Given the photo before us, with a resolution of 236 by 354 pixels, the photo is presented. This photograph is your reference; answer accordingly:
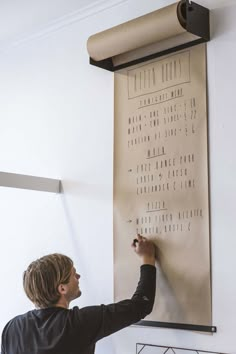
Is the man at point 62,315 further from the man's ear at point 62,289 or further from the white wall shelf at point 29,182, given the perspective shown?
the white wall shelf at point 29,182

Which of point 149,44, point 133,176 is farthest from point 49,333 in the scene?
point 149,44

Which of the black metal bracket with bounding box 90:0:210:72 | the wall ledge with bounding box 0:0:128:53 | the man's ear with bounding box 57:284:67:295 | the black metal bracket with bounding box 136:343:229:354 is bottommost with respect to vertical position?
the black metal bracket with bounding box 136:343:229:354

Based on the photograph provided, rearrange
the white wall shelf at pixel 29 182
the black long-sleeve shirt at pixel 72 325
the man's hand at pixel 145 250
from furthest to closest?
the white wall shelf at pixel 29 182 → the man's hand at pixel 145 250 → the black long-sleeve shirt at pixel 72 325

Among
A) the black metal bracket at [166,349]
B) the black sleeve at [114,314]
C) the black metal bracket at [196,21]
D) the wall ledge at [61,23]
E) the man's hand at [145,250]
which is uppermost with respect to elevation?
the wall ledge at [61,23]

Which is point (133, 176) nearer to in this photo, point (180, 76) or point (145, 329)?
point (180, 76)

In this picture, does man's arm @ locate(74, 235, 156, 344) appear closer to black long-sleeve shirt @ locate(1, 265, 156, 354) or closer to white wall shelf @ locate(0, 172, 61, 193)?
black long-sleeve shirt @ locate(1, 265, 156, 354)

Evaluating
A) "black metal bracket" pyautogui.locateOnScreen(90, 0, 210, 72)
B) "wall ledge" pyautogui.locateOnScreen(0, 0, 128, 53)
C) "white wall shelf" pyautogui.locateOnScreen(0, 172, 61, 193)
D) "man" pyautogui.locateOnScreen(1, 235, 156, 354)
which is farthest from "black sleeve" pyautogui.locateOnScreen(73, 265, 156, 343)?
"wall ledge" pyautogui.locateOnScreen(0, 0, 128, 53)

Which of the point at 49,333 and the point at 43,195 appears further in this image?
the point at 43,195

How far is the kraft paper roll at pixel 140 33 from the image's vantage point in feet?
7.14

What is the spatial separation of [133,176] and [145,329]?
2.02 feet

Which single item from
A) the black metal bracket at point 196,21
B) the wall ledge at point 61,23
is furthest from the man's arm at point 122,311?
the wall ledge at point 61,23

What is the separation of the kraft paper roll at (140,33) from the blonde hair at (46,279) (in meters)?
0.89

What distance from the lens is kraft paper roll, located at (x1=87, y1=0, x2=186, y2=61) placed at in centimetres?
218

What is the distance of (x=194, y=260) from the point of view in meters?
2.16
